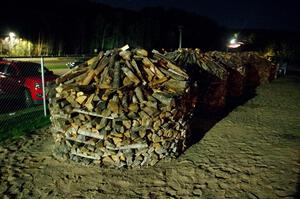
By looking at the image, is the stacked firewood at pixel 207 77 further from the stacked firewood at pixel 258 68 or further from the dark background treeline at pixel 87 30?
the dark background treeline at pixel 87 30

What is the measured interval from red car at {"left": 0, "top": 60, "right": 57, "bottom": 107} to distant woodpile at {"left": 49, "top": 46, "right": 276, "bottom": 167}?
349 cm

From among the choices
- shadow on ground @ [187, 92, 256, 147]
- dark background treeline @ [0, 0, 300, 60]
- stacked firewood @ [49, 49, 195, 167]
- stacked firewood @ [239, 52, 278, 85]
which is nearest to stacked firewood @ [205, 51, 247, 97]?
shadow on ground @ [187, 92, 256, 147]

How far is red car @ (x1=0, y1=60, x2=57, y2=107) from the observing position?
9523mm

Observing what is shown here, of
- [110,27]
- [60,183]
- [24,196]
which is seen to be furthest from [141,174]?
[110,27]

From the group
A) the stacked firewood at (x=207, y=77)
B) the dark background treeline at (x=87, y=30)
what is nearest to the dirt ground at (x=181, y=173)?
the stacked firewood at (x=207, y=77)

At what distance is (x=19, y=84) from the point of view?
9.68 metres

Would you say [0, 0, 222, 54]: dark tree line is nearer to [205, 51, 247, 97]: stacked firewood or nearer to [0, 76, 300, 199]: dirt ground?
[205, 51, 247, 97]: stacked firewood

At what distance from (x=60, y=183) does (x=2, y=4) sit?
161ft

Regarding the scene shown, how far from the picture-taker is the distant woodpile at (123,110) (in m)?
5.53

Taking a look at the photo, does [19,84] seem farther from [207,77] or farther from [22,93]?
[207,77]

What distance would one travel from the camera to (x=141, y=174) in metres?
5.40

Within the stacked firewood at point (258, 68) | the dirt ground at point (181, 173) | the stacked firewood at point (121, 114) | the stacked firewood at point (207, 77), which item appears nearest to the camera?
the dirt ground at point (181, 173)

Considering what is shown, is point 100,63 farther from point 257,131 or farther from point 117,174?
point 257,131

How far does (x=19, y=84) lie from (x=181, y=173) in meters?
7.18
